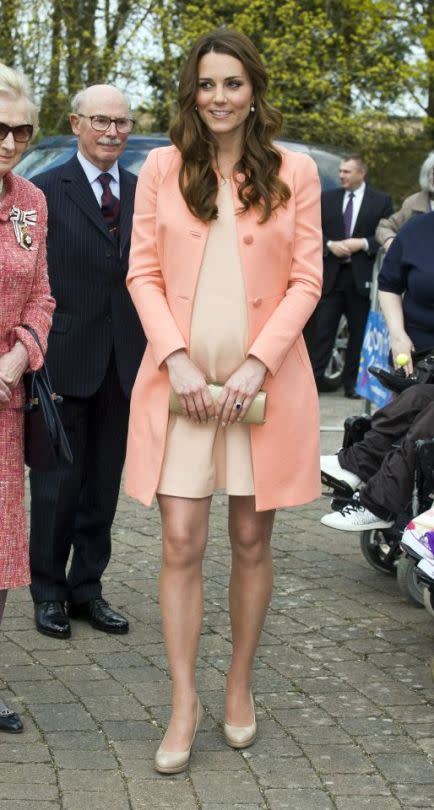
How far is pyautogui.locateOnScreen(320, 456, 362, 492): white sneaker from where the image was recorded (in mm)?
6469

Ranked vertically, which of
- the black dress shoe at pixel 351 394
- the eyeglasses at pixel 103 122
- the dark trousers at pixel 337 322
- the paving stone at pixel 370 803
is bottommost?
the black dress shoe at pixel 351 394

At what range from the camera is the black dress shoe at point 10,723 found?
468 cm

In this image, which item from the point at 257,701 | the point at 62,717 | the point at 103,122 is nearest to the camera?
the point at 62,717

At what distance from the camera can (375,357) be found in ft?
29.3

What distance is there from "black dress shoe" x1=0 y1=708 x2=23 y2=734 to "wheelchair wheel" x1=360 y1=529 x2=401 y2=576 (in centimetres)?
251

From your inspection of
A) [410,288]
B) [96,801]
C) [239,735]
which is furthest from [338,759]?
[410,288]

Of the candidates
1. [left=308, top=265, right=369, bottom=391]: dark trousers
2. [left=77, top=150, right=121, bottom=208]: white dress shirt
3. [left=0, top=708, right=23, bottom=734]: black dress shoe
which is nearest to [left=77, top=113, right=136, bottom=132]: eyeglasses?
[left=77, top=150, right=121, bottom=208]: white dress shirt

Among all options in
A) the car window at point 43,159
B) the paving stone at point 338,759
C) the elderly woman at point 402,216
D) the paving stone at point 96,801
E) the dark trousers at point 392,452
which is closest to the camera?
the paving stone at point 96,801

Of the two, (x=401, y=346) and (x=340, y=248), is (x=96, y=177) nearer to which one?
(x=401, y=346)

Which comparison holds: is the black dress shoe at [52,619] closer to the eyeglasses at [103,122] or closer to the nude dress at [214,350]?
the nude dress at [214,350]

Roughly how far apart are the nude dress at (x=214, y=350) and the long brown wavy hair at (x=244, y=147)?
2.5 inches

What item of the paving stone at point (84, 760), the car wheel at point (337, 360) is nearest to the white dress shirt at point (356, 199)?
the car wheel at point (337, 360)

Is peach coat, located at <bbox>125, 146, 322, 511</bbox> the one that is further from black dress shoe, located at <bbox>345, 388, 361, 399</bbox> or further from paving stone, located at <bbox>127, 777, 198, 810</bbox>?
black dress shoe, located at <bbox>345, 388, 361, 399</bbox>

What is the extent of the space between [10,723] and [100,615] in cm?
121
